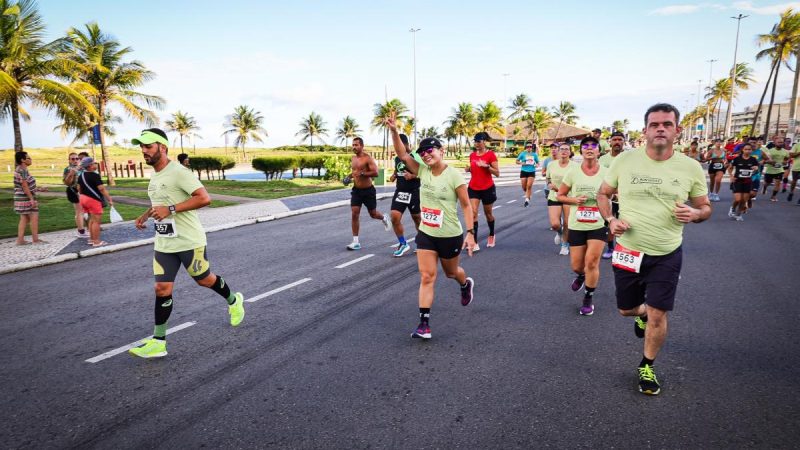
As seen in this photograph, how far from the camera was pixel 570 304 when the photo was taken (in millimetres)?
5422

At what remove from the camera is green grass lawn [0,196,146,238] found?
10.9 m

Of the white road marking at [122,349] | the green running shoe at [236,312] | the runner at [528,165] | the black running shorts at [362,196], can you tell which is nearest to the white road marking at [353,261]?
the black running shorts at [362,196]

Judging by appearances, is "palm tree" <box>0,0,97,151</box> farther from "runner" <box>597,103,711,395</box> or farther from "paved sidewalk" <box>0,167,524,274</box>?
"runner" <box>597,103,711,395</box>

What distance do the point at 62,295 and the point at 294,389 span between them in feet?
14.5

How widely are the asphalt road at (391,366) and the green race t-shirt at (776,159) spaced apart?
9.64m

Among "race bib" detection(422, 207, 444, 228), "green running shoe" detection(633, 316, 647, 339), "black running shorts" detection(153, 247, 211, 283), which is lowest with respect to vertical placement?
"green running shoe" detection(633, 316, 647, 339)

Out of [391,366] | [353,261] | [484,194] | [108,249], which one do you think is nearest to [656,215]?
[391,366]

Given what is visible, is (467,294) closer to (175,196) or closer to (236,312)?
(236,312)

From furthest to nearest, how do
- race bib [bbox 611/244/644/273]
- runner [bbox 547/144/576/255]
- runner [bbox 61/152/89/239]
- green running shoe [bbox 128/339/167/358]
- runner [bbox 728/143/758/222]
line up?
runner [bbox 728/143/758/222], runner [bbox 61/152/89/239], runner [bbox 547/144/576/255], green running shoe [bbox 128/339/167/358], race bib [bbox 611/244/644/273]

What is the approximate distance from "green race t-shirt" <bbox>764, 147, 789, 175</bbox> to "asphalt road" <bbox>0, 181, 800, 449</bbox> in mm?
9641

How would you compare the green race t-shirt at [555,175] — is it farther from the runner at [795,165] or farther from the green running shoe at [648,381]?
the runner at [795,165]

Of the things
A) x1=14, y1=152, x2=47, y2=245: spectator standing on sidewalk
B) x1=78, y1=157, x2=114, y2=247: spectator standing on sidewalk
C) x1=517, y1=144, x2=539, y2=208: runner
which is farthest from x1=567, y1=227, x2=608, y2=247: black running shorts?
x1=14, y1=152, x2=47, y2=245: spectator standing on sidewalk

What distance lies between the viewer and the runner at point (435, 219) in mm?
4434

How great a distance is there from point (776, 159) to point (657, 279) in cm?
1490
